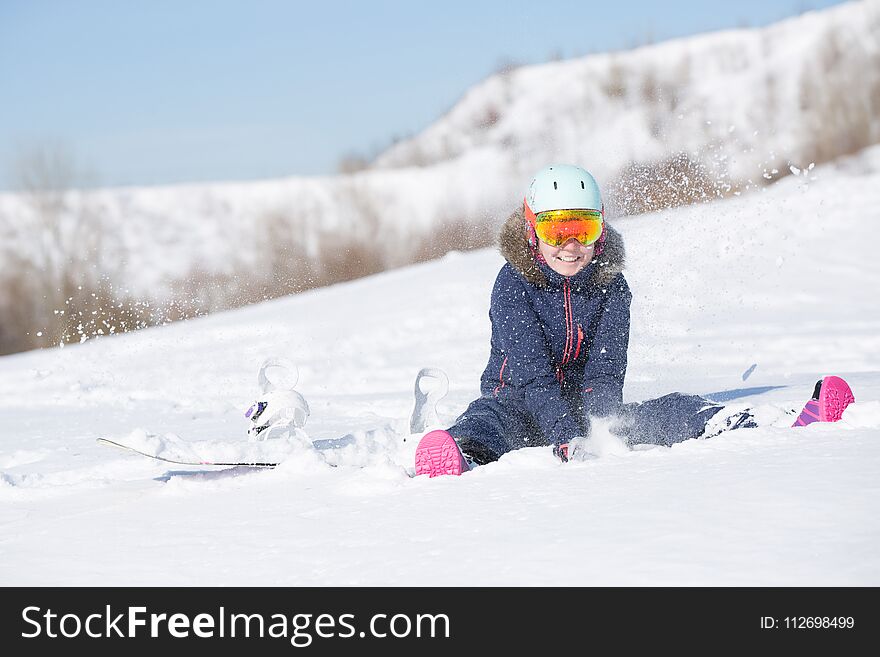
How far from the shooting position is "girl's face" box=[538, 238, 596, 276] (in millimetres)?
3205

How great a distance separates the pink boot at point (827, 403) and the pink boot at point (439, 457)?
109 centimetres

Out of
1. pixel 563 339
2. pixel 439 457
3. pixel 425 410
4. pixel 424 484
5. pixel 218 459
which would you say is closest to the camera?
pixel 424 484

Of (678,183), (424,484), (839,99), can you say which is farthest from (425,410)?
(839,99)

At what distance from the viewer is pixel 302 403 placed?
11.1 ft

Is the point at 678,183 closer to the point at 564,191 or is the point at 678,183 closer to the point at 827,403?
the point at 564,191

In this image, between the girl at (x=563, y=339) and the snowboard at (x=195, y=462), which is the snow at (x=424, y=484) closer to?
the snowboard at (x=195, y=462)

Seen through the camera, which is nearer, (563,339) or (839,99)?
(563,339)

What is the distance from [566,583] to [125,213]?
114ft

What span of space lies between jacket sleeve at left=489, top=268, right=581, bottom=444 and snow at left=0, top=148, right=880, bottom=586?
0.20m

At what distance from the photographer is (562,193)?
316 cm

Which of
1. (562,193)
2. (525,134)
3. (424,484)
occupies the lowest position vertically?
(424,484)

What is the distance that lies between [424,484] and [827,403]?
126cm

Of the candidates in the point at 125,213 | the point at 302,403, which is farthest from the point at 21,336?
the point at 302,403

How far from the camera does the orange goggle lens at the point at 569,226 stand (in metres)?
3.16
